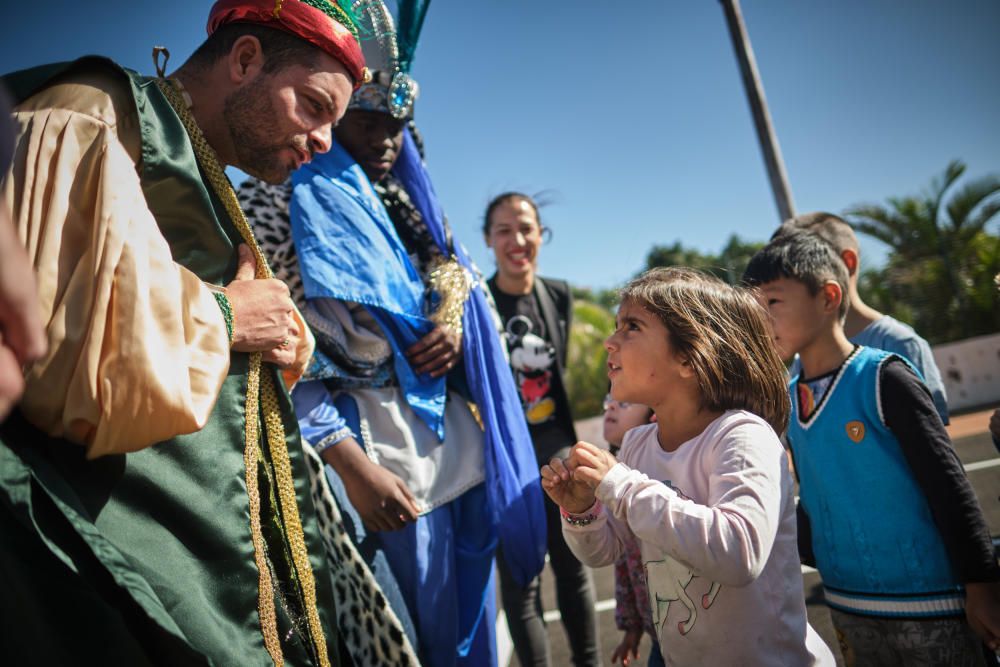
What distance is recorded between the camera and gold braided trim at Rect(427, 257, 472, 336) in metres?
2.43

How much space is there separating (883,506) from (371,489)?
1633mm

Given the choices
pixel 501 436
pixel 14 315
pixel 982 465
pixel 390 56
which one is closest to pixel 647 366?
pixel 501 436

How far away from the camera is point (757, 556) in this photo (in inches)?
57.1

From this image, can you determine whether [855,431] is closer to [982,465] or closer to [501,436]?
[501,436]

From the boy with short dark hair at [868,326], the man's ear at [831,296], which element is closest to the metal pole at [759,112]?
the boy with short dark hair at [868,326]

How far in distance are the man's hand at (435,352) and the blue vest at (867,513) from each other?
51.8 inches

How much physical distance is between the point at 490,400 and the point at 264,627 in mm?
1147

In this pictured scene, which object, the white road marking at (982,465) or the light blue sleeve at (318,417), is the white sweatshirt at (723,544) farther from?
the white road marking at (982,465)

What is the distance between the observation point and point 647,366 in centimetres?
185

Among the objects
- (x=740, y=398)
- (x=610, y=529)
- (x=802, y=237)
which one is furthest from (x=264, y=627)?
(x=802, y=237)

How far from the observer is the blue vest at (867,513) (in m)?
1.98

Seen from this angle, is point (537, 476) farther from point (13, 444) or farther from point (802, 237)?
point (13, 444)

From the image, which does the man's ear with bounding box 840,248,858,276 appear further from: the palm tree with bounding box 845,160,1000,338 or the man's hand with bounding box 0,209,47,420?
the palm tree with bounding box 845,160,1000,338

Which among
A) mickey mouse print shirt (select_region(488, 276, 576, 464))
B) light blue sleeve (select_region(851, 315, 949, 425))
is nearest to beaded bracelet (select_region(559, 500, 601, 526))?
mickey mouse print shirt (select_region(488, 276, 576, 464))
